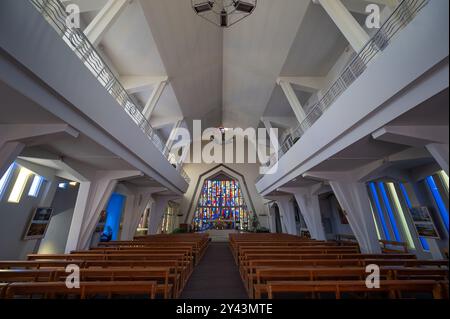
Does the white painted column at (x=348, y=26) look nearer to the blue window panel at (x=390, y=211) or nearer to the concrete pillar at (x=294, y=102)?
the concrete pillar at (x=294, y=102)

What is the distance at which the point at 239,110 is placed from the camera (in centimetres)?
1270

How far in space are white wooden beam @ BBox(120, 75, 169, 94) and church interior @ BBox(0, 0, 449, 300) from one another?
0.07m

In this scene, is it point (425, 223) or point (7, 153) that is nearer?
point (7, 153)

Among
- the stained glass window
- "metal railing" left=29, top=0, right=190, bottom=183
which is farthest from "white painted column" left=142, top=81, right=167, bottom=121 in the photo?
the stained glass window

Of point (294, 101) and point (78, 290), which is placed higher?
point (294, 101)

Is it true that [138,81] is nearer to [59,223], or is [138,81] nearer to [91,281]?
[59,223]

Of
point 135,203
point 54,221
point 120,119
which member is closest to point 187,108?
point 135,203

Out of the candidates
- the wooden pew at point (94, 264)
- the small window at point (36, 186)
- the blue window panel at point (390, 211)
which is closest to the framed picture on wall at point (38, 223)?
the small window at point (36, 186)

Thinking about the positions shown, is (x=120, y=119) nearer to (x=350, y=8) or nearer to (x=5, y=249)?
(x=5, y=249)

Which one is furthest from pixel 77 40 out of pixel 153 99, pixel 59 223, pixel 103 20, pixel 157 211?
pixel 157 211

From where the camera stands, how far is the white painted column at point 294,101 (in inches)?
283

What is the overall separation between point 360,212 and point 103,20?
800 centimetres

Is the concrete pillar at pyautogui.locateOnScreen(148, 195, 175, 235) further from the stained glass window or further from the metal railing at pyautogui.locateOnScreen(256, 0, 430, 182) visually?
the metal railing at pyautogui.locateOnScreen(256, 0, 430, 182)

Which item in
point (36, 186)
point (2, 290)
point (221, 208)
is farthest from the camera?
point (221, 208)
